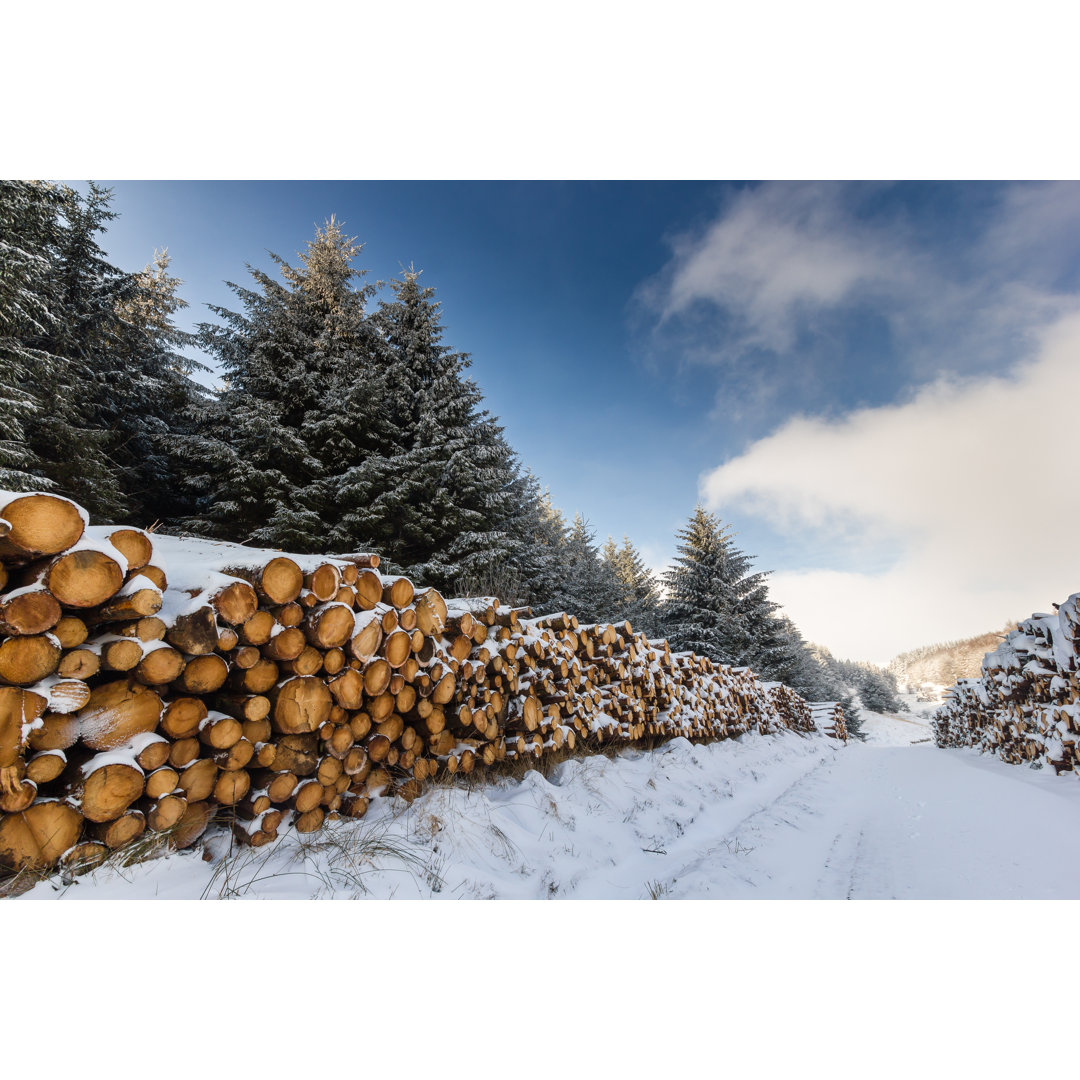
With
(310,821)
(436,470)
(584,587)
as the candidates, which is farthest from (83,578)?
(584,587)

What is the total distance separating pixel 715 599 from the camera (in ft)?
53.0

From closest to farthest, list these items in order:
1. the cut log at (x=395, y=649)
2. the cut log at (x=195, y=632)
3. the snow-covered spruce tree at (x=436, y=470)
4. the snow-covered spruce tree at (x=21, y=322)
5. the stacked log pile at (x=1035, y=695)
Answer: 1. the cut log at (x=195, y=632)
2. the cut log at (x=395, y=649)
3. the stacked log pile at (x=1035, y=695)
4. the snow-covered spruce tree at (x=21, y=322)
5. the snow-covered spruce tree at (x=436, y=470)

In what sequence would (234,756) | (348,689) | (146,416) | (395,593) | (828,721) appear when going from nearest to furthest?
(234,756)
(348,689)
(395,593)
(146,416)
(828,721)

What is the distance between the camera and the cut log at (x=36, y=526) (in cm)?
162

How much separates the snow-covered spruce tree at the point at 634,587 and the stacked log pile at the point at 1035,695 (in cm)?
888

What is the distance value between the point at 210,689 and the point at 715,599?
1588 cm

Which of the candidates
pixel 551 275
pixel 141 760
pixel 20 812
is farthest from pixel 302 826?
pixel 551 275

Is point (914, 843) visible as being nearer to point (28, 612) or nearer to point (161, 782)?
point (161, 782)

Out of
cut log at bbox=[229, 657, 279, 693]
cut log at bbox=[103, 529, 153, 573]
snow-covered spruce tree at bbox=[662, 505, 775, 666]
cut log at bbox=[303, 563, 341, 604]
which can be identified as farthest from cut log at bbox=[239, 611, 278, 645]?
snow-covered spruce tree at bbox=[662, 505, 775, 666]

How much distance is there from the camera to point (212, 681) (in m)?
2.14

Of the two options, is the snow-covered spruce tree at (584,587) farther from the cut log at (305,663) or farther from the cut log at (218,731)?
the cut log at (218,731)

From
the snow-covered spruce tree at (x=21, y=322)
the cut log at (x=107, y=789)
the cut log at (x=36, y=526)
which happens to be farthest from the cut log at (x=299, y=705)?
the snow-covered spruce tree at (x=21, y=322)
